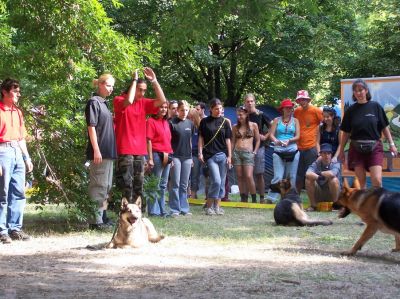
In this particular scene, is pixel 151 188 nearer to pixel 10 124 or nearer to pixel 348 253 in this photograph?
pixel 10 124

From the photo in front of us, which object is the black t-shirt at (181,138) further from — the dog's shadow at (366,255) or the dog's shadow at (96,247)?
the dog's shadow at (366,255)

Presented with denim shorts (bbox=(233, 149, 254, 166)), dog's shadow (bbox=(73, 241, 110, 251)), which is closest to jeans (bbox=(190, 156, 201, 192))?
denim shorts (bbox=(233, 149, 254, 166))

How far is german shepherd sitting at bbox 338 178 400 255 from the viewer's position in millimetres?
6480

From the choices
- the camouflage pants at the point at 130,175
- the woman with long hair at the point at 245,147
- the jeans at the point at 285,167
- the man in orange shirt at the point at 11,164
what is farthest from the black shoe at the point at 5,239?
the woman with long hair at the point at 245,147

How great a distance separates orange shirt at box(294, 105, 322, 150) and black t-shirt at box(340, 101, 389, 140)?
3.60 m

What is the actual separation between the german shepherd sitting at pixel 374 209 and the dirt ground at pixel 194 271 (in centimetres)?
29

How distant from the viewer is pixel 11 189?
815 centimetres

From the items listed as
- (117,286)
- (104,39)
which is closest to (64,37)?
(104,39)

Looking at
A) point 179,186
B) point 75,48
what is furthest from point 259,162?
point 75,48

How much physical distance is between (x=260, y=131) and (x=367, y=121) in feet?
16.7

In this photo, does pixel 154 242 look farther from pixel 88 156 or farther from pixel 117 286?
pixel 117 286

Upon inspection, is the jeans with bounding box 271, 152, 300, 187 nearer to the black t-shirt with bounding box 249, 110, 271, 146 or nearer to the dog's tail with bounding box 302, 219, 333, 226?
the black t-shirt with bounding box 249, 110, 271, 146

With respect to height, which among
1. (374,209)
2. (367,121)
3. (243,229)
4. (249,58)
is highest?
(249,58)

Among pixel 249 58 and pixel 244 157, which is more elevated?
pixel 249 58
